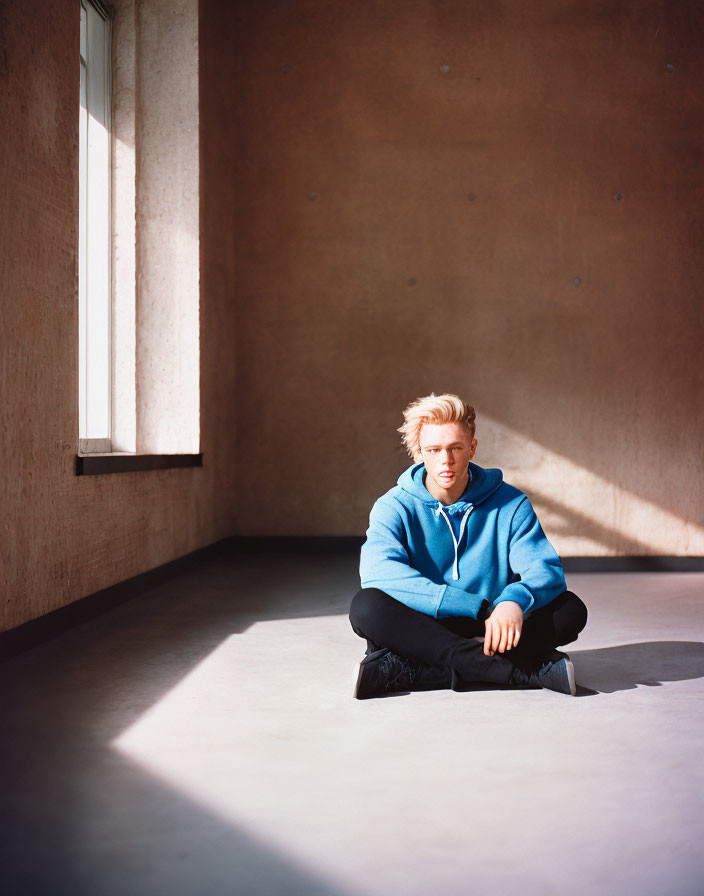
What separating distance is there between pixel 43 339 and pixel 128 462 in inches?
37.4

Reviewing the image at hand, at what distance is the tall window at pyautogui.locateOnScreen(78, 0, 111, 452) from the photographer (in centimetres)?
429

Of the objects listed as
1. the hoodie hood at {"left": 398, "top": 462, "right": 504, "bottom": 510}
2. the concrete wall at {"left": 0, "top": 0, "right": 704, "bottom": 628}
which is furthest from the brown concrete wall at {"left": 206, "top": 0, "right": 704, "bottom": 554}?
the hoodie hood at {"left": 398, "top": 462, "right": 504, "bottom": 510}

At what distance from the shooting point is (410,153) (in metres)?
5.59

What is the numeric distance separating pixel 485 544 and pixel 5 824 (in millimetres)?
1523

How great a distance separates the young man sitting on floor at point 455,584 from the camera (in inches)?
96.6

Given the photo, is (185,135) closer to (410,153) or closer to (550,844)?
(410,153)

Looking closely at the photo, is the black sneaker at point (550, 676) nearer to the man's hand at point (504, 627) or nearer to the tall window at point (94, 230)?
the man's hand at point (504, 627)

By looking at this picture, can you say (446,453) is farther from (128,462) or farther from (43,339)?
(128,462)

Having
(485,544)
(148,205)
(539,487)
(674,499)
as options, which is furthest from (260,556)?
(485,544)

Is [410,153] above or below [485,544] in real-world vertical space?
above

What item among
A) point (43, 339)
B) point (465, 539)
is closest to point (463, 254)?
point (43, 339)

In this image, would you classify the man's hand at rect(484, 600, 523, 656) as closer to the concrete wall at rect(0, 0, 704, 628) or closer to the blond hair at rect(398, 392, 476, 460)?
the blond hair at rect(398, 392, 476, 460)

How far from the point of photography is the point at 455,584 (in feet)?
8.54

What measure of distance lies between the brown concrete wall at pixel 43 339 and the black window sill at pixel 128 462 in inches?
1.8
